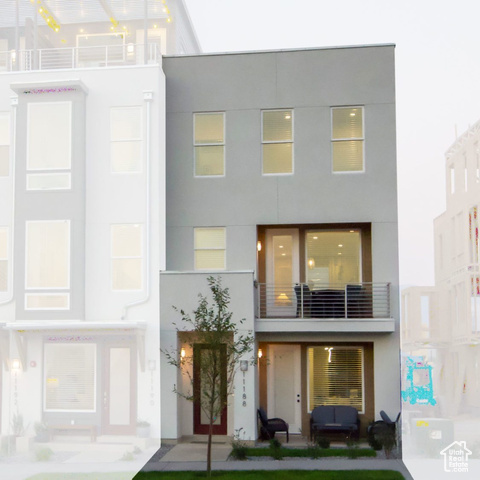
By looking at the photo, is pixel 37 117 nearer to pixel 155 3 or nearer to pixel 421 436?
pixel 155 3

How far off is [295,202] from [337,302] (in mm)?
2918

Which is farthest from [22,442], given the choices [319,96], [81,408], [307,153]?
[319,96]

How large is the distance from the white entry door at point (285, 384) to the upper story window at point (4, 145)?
882 centimetres

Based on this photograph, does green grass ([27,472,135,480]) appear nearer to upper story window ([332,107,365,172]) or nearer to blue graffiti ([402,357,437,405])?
upper story window ([332,107,365,172])

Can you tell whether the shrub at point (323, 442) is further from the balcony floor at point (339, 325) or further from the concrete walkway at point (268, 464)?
the balcony floor at point (339, 325)

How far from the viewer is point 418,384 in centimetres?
3344

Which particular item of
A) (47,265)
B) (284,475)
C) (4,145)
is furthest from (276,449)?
(4,145)

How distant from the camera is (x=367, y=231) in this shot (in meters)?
21.3

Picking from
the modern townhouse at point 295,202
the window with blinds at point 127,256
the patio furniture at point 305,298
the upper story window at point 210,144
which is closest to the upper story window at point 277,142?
the modern townhouse at point 295,202

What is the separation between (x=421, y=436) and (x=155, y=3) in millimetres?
19108

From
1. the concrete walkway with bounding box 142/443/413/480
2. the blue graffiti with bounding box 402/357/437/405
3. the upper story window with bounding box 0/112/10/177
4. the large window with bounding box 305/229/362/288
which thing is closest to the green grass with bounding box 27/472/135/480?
the concrete walkway with bounding box 142/443/413/480

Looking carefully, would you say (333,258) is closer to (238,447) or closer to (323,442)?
(323,442)

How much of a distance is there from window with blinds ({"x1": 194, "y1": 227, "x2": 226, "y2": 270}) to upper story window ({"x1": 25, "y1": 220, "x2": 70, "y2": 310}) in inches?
138

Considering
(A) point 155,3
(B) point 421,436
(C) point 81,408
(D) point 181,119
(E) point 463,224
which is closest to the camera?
(B) point 421,436
